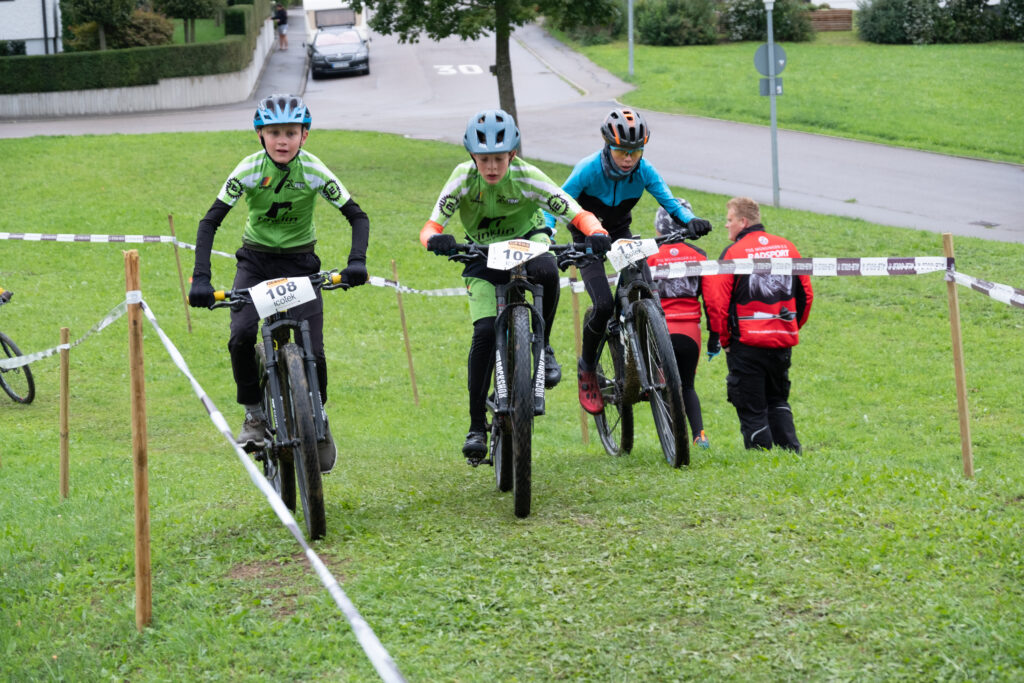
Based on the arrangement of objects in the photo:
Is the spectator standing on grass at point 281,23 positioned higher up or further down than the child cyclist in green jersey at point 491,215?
higher up

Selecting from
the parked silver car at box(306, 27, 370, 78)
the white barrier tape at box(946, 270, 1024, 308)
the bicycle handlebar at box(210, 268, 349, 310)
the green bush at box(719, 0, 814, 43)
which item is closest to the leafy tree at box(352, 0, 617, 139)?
the white barrier tape at box(946, 270, 1024, 308)

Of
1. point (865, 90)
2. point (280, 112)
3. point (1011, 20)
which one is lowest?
point (280, 112)

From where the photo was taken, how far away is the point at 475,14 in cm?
2422

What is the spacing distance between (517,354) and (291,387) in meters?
1.25

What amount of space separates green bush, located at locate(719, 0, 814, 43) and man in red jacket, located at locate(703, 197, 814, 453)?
142 feet

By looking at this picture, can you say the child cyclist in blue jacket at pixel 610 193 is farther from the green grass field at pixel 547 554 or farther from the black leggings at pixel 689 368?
the black leggings at pixel 689 368

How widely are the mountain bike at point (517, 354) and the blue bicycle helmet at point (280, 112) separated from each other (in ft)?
4.04

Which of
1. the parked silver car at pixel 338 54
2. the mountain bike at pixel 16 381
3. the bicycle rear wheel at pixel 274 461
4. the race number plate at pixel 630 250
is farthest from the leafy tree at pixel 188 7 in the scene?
the bicycle rear wheel at pixel 274 461

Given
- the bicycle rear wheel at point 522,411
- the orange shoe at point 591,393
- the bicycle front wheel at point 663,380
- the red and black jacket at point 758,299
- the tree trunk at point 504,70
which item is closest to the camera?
the bicycle rear wheel at point 522,411

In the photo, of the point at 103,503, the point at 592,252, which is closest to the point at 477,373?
the point at 592,252

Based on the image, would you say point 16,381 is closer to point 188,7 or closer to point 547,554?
point 547,554

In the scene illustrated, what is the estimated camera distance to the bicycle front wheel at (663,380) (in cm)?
708

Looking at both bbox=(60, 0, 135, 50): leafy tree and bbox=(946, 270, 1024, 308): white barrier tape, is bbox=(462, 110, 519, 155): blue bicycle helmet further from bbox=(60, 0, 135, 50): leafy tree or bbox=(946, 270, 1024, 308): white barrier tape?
bbox=(60, 0, 135, 50): leafy tree


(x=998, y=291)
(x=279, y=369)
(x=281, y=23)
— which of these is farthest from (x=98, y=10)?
(x=998, y=291)
